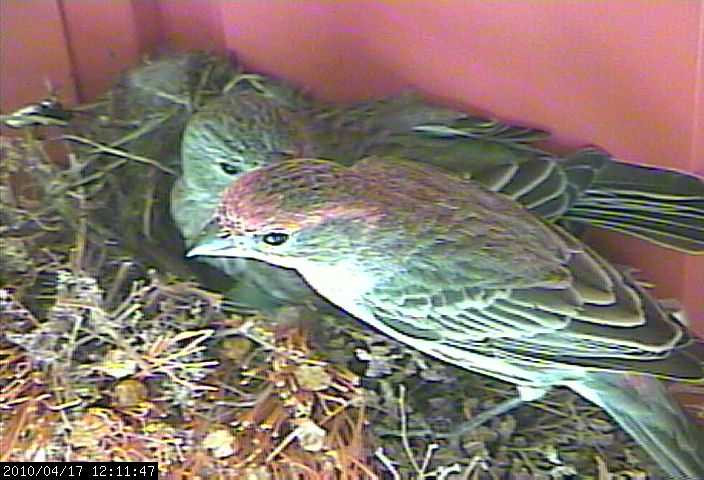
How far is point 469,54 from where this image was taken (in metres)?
1.09

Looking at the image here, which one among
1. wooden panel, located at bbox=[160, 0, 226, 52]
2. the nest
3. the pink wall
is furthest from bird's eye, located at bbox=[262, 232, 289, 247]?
wooden panel, located at bbox=[160, 0, 226, 52]

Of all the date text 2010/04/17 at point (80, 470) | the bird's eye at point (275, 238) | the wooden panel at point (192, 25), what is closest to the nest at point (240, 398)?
the date text 2010/04/17 at point (80, 470)

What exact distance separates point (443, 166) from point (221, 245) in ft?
0.86

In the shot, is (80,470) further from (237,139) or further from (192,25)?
(192,25)

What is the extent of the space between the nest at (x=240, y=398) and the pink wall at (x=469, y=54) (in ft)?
0.80

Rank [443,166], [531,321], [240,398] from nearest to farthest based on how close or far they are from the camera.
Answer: [531,321], [240,398], [443,166]

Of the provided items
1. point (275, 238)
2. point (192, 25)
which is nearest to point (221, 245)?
point (275, 238)

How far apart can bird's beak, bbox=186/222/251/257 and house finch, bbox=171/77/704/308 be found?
5.4 inches

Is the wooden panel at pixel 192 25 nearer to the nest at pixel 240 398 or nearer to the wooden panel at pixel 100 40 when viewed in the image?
the wooden panel at pixel 100 40

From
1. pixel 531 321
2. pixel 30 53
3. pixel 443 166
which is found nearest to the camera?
pixel 531 321

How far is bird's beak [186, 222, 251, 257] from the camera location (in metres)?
0.82

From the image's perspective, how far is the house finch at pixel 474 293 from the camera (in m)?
0.81

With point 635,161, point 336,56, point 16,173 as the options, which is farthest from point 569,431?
point 16,173

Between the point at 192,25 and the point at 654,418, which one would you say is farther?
the point at 192,25
